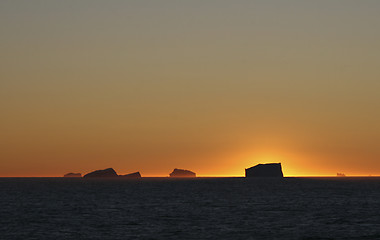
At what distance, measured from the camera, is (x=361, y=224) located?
276ft

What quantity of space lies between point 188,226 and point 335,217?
26419 millimetres

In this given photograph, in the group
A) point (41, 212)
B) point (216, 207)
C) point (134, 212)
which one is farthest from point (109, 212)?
point (216, 207)

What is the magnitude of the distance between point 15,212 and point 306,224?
166 feet

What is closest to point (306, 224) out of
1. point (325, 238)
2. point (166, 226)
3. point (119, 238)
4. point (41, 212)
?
point (325, 238)

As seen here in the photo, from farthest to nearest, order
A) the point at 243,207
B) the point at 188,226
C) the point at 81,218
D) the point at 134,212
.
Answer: the point at 243,207, the point at 134,212, the point at 81,218, the point at 188,226

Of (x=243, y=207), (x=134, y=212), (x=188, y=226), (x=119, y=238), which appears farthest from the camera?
(x=243, y=207)

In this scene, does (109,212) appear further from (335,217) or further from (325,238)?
(325,238)

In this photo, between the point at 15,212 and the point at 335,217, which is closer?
the point at 335,217

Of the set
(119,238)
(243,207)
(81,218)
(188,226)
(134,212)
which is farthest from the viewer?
(243,207)

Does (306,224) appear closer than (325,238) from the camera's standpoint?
No

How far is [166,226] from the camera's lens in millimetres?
81125

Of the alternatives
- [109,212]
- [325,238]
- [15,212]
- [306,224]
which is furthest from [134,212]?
[325,238]

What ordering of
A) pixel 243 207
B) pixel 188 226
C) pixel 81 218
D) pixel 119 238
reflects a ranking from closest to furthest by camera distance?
pixel 119 238 < pixel 188 226 < pixel 81 218 < pixel 243 207

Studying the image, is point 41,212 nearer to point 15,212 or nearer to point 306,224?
point 15,212
